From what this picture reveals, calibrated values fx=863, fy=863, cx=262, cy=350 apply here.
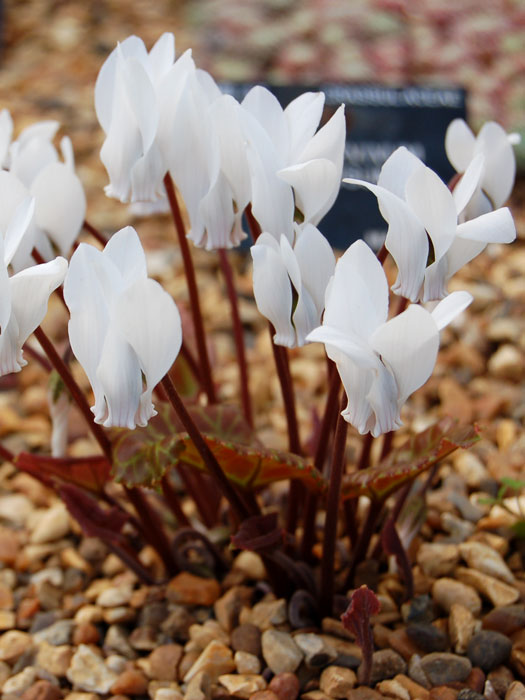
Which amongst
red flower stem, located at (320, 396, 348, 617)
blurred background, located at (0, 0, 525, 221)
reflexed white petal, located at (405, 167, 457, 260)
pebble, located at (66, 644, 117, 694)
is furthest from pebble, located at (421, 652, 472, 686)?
blurred background, located at (0, 0, 525, 221)

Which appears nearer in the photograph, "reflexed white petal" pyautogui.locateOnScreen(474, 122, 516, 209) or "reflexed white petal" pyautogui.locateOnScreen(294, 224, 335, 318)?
"reflexed white petal" pyautogui.locateOnScreen(294, 224, 335, 318)

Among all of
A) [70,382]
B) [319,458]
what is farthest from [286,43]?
[70,382]

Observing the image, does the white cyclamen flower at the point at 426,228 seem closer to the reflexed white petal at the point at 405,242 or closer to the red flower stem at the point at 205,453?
the reflexed white petal at the point at 405,242

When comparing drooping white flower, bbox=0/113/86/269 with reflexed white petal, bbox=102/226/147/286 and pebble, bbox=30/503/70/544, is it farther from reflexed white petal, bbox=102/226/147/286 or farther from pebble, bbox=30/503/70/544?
pebble, bbox=30/503/70/544

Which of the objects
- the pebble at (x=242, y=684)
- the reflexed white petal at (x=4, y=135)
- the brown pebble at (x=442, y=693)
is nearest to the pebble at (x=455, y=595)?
the brown pebble at (x=442, y=693)

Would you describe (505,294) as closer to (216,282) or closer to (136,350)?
(216,282)

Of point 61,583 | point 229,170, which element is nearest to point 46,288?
point 229,170
